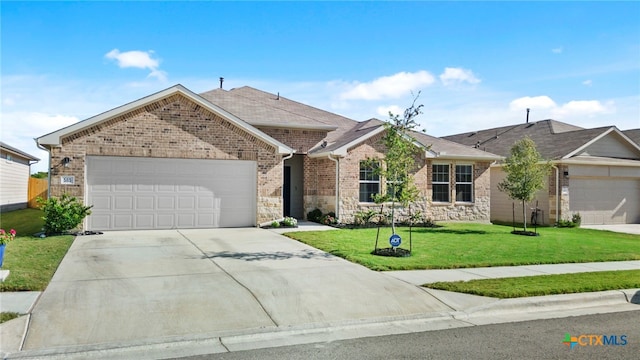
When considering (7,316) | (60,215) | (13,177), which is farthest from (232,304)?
(13,177)

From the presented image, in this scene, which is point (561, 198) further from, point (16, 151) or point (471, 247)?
point (16, 151)

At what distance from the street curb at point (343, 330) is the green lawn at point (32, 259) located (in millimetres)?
3136

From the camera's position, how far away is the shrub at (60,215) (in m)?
15.0

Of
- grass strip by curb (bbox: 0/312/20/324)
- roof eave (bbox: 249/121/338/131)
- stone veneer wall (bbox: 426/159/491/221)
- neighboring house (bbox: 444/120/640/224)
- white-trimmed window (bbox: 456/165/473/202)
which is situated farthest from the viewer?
neighboring house (bbox: 444/120/640/224)

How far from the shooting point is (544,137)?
27.2 metres

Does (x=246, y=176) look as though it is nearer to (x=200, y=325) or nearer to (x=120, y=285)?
(x=120, y=285)

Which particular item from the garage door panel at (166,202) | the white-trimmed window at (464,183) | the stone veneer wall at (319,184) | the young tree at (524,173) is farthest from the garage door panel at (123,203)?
the young tree at (524,173)

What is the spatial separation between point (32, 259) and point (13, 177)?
19.5m

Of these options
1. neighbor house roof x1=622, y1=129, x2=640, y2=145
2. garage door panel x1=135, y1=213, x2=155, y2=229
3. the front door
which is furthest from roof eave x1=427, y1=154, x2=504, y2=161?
neighbor house roof x1=622, y1=129, x2=640, y2=145

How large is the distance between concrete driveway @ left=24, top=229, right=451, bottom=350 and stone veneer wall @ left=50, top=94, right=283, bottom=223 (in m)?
4.57

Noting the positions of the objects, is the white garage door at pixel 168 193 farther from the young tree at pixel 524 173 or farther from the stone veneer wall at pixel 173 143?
the young tree at pixel 524 173

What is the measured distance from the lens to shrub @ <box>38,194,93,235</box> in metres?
15.0

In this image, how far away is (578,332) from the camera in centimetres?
688

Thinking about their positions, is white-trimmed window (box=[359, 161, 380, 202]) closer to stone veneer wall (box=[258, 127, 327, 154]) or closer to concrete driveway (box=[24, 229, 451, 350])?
stone veneer wall (box=[258, 127, 327, 154])
